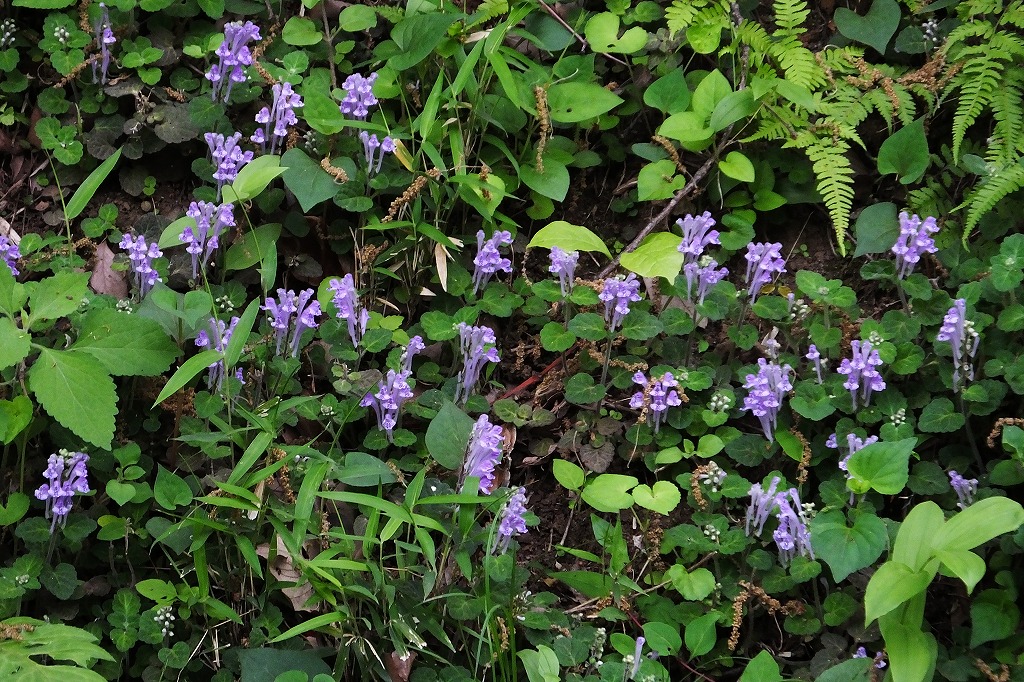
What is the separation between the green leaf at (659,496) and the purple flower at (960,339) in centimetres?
107

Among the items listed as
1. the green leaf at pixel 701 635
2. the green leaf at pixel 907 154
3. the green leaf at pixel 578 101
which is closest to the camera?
the green leaf at pixel 701 635

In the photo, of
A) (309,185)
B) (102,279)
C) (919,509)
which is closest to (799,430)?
(919,509)

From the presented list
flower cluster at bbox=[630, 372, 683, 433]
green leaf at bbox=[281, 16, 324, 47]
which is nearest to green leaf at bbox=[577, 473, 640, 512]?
flower cluster at bbox=[630, 372, 683, 433]

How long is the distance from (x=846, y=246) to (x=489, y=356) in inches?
65.3

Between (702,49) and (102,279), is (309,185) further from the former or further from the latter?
(702,49)

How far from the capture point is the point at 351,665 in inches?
122

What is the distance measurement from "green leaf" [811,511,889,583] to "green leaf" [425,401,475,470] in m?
→ 1.16

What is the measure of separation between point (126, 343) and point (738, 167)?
8.13 ft

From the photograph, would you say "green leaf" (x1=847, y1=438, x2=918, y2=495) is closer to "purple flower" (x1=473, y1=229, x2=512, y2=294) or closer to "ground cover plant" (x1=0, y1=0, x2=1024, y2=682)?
"ground cover plant" (x1=0, y1=0, x2=1024, y2=682)

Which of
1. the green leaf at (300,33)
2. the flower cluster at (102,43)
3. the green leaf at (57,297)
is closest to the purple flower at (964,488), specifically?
the green leaf at (57,297)

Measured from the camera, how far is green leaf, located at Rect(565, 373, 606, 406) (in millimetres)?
3586

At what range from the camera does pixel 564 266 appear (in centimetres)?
367

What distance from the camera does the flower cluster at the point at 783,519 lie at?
3164mm

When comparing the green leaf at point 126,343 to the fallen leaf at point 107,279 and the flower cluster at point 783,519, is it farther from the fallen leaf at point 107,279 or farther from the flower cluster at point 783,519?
the flower cluster at point 783,519
